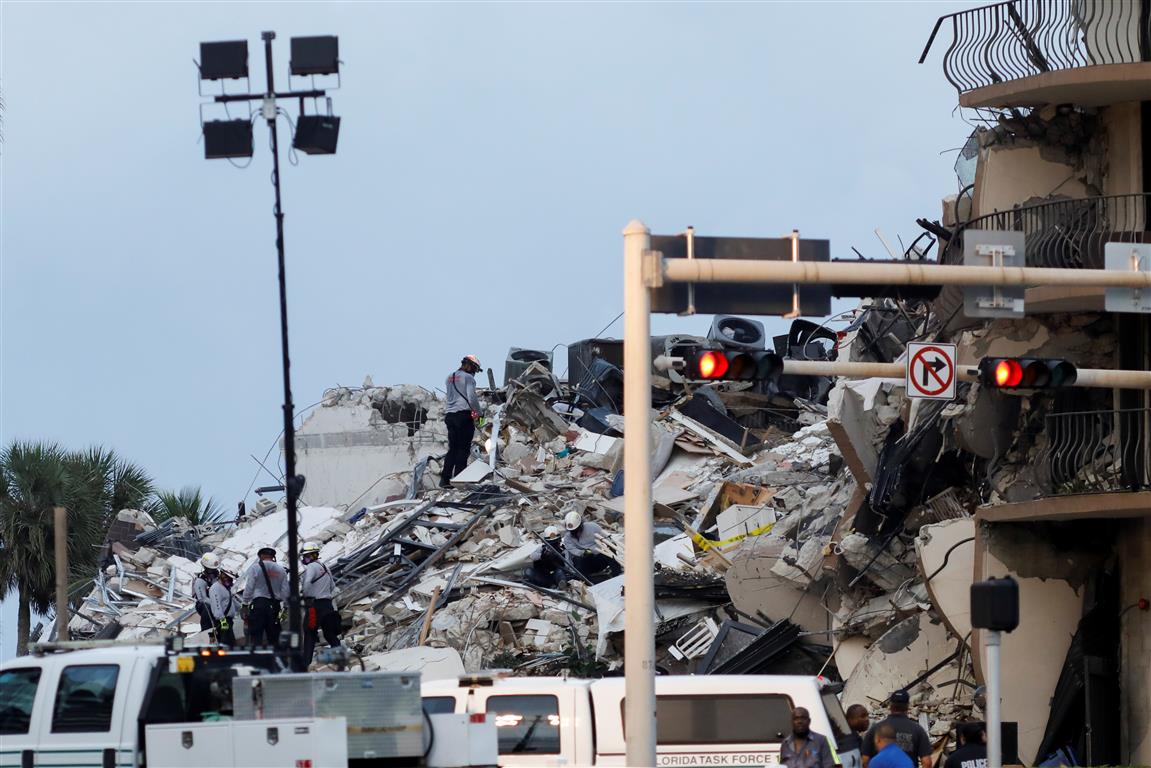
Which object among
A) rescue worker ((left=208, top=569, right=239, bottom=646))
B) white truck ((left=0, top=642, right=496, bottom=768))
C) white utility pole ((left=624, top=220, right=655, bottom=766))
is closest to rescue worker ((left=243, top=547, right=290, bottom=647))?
rescue worker ((left=208, top=569, right=239, bottom=646))

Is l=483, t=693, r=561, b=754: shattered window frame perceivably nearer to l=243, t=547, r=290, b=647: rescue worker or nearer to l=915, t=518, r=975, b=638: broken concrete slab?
l=243, t=547, r=290, b=647: rescue worker

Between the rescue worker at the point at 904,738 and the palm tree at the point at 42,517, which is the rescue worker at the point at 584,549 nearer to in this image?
the rescue worker at the point at 904,738

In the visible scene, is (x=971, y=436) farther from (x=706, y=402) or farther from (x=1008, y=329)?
(x=706, y=402)

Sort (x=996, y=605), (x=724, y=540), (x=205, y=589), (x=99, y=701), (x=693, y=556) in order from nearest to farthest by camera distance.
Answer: (x=99, y=701), (x=996, y=605), (x=205, y=589), (x=693, y=556), (x=724, y=540)

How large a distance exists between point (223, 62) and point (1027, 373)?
913 centimetres

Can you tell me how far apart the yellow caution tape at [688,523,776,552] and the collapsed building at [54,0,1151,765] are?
3.2 inches

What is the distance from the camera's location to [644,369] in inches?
547

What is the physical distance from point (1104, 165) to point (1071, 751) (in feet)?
23.1

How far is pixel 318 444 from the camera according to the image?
38.4 meters

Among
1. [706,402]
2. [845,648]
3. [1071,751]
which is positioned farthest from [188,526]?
[1071,751]

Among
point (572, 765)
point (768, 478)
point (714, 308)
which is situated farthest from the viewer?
point (768, 478)

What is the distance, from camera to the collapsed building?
22.0m

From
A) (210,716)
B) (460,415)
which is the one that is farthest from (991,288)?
(460,415)

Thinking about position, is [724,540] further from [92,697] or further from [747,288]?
[92,697]
